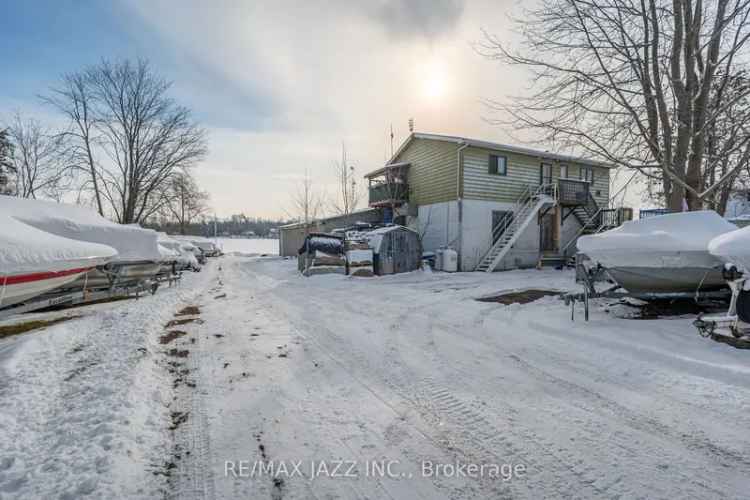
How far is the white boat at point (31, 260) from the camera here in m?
3.61

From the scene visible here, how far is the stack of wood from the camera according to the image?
14648 millimetres

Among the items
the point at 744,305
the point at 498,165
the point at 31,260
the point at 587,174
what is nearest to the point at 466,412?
the point at 744,305

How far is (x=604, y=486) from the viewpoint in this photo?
7.12 ft

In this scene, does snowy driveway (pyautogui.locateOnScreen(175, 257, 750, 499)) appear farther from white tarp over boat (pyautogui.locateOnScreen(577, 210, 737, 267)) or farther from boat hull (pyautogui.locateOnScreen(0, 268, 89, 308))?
boat hull (pyautogui.locateOnScreen(0, 268, 89, 308))

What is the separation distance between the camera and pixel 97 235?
718 cm

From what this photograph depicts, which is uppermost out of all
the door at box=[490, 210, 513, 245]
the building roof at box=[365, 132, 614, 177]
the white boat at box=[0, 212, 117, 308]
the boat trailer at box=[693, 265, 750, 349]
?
the building roof at box=[365, 132, 614, 177]

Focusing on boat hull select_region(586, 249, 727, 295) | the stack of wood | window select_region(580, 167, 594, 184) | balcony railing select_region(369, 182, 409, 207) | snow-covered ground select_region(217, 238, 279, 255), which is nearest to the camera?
boat hull select_region(586, 249, 727, 295)

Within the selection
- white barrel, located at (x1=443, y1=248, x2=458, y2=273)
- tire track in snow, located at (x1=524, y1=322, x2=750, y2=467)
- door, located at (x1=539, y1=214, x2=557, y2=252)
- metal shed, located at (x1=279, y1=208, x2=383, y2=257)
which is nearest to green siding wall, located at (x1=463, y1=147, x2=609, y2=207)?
door, located at (x1=539, y1=214, x2=557, y2=252)

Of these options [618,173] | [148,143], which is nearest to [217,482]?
[618,173]

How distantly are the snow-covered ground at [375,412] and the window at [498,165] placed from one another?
525 inches

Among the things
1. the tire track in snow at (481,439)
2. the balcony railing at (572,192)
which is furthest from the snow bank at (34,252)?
the balcony railing at (572,192)

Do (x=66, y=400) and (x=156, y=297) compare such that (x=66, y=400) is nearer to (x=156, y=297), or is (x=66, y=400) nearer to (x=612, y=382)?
(x=612, y=382)

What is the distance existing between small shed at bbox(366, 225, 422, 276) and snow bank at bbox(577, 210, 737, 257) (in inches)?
359

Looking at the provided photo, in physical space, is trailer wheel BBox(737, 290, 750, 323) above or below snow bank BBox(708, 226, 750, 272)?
below
